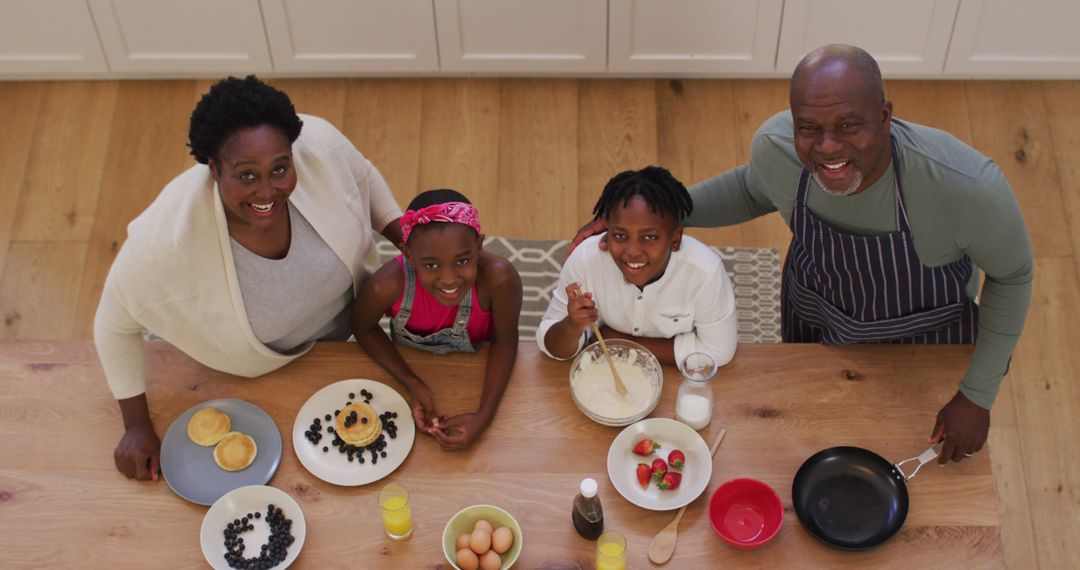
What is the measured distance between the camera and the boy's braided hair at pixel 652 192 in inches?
76.5

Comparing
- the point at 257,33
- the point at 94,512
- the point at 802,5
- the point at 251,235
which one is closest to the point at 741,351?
the point at 251,235

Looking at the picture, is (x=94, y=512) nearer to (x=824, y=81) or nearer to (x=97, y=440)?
(x=97, y=440)

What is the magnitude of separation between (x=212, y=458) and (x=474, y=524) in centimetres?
56

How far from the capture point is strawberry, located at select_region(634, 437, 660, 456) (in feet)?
6.50

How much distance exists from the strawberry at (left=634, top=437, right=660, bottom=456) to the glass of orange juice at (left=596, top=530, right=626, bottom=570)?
24cm

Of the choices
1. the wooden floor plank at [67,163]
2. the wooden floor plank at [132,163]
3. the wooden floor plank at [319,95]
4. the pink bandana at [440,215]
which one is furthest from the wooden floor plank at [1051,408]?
the wooden floor plank at [67,163]

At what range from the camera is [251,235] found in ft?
6.58

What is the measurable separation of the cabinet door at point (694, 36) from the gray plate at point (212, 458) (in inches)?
83.1

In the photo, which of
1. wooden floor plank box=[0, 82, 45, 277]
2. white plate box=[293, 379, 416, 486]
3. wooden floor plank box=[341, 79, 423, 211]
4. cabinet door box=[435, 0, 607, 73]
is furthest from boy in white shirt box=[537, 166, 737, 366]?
wooden floor plank box=[0, 82, 45, 277]

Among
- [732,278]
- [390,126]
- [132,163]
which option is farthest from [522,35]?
[132,163]

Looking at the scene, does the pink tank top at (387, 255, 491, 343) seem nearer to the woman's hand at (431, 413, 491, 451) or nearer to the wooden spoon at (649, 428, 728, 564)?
the woman's hand at (431, 413, 491, 451)

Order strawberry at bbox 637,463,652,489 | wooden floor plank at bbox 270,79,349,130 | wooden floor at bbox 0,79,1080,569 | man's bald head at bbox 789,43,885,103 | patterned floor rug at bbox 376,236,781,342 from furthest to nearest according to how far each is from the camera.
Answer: wooden floor plank at bbox 270,79,349,130
wooden floor at bbox 0,79,1080,569
patterned floor rug at bbox 376,236,781,342
strawberry at bbox 637,463,652,489
man's bald head at bbox 789,43,885,103

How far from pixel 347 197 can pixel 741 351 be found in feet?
2.97

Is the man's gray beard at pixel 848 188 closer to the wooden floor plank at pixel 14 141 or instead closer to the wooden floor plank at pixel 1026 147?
the wooden floor plank at pixel 1026 147
